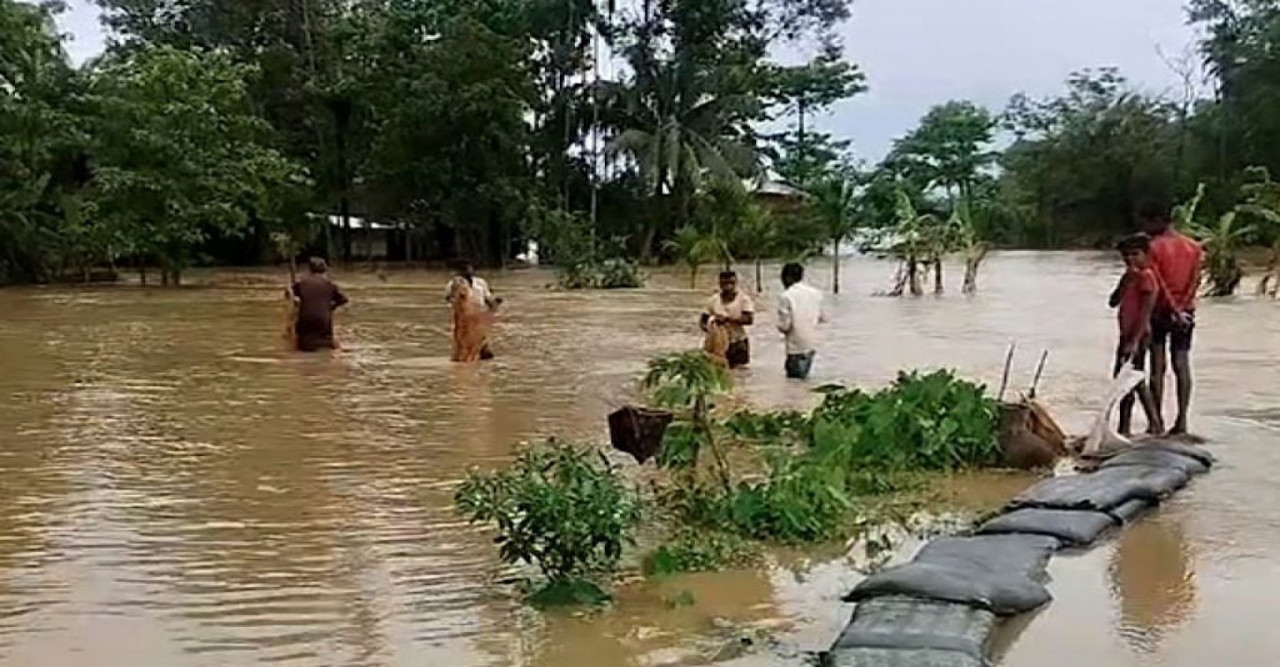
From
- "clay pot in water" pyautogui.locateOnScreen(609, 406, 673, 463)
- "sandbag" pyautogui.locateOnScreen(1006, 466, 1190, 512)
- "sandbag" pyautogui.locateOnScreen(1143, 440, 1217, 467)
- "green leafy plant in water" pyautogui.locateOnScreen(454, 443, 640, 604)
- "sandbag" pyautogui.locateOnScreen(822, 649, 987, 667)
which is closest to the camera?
"sandbag" pyautogui.locateOnScreen(822, 649, 987, 667)

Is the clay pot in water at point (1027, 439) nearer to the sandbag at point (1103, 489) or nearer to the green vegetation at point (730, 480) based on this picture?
the green vegetation at point (730, 480)

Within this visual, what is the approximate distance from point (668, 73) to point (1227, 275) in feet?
66.0

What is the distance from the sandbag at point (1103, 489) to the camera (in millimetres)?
8219

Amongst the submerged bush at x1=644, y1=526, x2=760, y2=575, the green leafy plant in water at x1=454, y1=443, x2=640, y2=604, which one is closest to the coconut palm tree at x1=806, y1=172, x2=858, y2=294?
the submerged bush at x1=644, y1=526, x2=760, y2=575

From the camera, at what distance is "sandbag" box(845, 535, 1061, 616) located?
6219 millimetres

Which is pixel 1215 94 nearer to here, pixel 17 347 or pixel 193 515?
pixel 17 347

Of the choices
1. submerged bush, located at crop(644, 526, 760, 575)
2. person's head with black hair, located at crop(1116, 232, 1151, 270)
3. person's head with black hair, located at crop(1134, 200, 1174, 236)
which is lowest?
submerged bush, located at crop(644, 526, 760, 575)

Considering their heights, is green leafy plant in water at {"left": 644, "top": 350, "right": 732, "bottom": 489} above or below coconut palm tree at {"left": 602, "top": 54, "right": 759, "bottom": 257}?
below

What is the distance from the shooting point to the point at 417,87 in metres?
44.0

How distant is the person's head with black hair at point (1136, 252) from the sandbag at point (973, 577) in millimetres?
3533

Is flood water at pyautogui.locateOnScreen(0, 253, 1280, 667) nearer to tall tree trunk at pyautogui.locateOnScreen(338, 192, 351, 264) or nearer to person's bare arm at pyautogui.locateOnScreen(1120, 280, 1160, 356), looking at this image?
person's bare arm at pyautogui.locateOnScreen(1120, 280, 1160, 356)

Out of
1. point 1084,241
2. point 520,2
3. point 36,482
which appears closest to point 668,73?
point 520,2

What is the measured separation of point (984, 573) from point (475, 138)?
130 ft

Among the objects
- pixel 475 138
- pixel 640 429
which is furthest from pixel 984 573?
pixel 475 138
